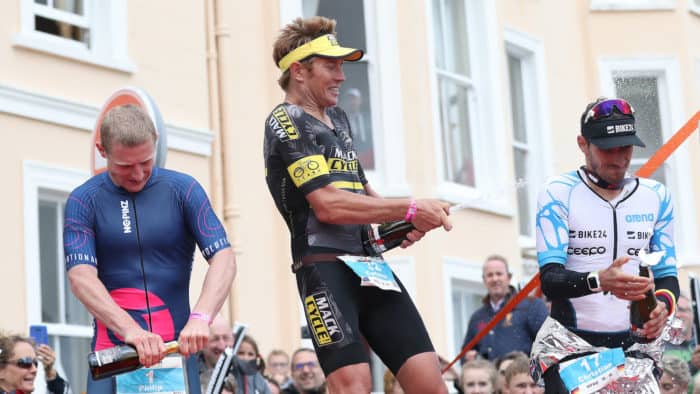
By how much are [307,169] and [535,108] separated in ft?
48.6

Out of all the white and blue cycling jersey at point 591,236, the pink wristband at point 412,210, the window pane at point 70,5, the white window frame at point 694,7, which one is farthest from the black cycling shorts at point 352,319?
the white window frame at point 694,7

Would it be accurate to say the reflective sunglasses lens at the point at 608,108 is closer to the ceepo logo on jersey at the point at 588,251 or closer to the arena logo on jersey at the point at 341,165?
the ceepo logo on jersey at the point at 588,251

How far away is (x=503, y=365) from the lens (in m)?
12.4

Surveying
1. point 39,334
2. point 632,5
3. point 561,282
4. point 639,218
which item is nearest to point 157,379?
point 561,282

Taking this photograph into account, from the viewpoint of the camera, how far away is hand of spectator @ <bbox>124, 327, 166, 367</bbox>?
683 cm

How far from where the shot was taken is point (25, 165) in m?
14.4

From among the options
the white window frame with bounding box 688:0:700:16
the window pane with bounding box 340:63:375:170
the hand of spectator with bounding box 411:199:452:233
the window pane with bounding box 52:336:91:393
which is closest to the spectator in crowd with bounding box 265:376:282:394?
the window pane with bounding box 52:336:91:393

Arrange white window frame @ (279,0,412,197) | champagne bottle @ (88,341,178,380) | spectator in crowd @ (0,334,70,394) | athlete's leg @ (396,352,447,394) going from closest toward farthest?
champagne bottle @ (88,341,178,380) < athlete's leg @ (396,352,447,394) < spectator in crowd @ (0,334,70,394) < white window frame @ (279,0,412,197)

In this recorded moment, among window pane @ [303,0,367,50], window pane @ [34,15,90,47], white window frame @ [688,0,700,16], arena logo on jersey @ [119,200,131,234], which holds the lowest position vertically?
arena logo on jersey @ [119,200,131,234]

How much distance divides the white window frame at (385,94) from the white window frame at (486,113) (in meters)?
0.99

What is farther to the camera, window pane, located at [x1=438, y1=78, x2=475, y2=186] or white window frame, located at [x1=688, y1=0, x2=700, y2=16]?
white window frame, located at [x1=688, y1=0, x2=700, y2=16]

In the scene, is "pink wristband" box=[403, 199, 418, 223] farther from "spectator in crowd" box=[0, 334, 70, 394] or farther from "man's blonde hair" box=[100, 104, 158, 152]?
"spectator in crowd" box=[0, 334, 70, 394]

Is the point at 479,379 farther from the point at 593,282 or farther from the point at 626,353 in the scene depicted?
the point at 593,282

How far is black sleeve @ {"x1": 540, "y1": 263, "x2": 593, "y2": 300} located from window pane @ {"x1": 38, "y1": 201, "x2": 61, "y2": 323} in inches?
305
